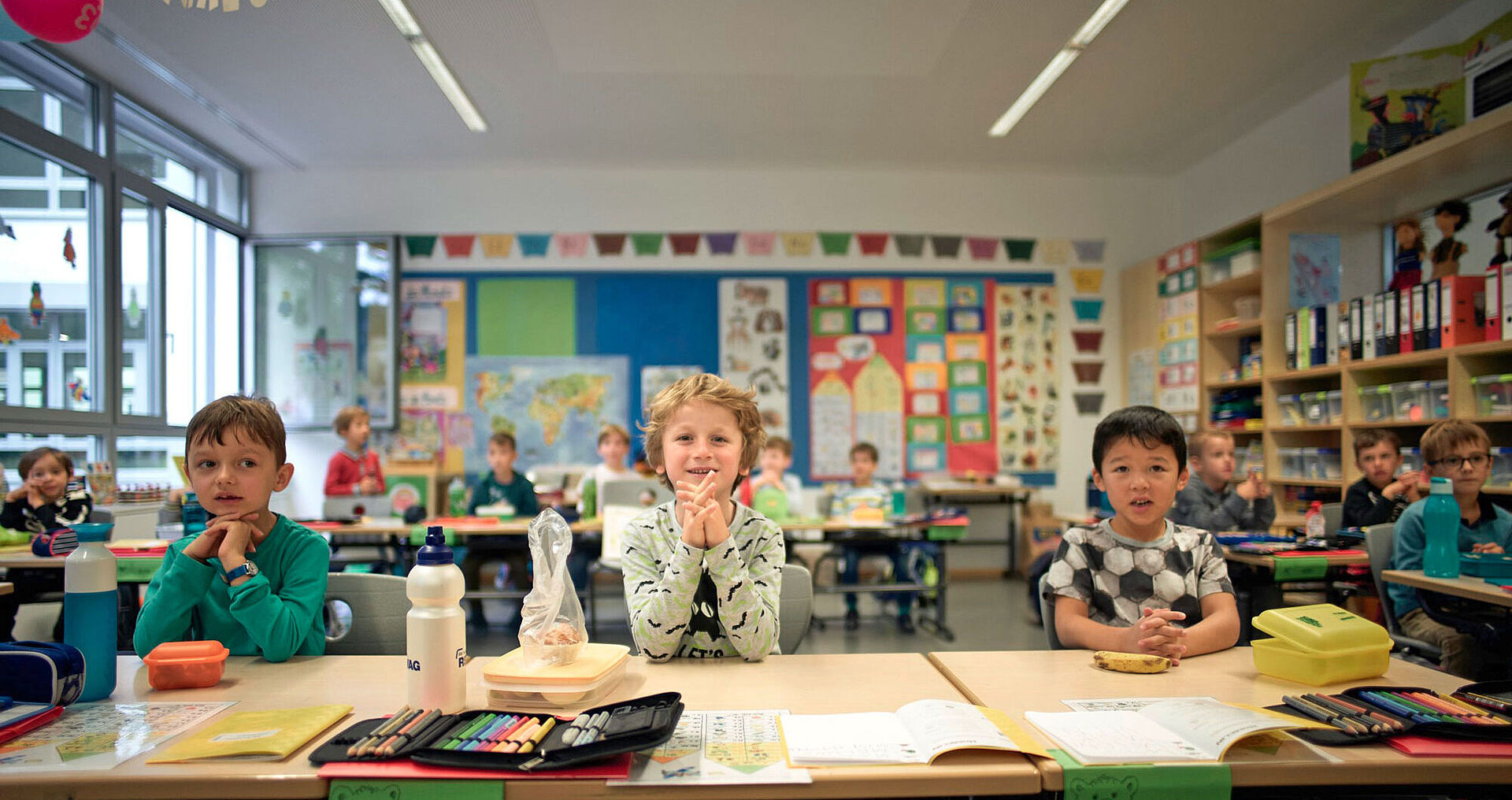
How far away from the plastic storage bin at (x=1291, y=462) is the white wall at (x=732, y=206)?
5.28 ft

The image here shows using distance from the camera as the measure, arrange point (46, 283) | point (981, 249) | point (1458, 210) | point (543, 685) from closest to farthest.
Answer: point (543, 685) < point (1458, 210) < point (46, 283) < point (981, 249)

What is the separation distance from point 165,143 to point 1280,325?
7.36 meters

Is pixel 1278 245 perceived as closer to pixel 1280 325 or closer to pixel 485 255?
pixel 1280 325

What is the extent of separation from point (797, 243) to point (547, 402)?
2363mm

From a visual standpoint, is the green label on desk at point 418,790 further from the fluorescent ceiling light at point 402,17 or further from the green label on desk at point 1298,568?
the fluorescent ceiling light at point 402,17

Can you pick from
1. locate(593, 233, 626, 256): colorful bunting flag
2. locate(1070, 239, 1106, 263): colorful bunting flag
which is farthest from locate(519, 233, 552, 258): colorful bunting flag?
locate(1070, 239, 1106, 263): colorful bunting flag

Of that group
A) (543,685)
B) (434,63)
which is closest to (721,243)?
(434,63)

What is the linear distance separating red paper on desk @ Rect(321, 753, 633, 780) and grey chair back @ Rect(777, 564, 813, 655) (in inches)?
31.7

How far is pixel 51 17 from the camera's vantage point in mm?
1646

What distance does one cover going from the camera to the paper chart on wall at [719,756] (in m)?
0.90

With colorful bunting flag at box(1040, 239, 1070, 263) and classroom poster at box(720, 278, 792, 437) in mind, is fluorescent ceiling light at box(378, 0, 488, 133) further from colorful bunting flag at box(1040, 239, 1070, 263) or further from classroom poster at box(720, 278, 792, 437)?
colorful bunting flag at box(1040, 239, 1070, 263)

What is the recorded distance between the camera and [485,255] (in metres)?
6.43

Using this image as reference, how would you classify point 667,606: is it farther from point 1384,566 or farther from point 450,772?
point 1384,566

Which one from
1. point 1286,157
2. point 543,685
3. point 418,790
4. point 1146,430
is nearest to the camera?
point 418,790
